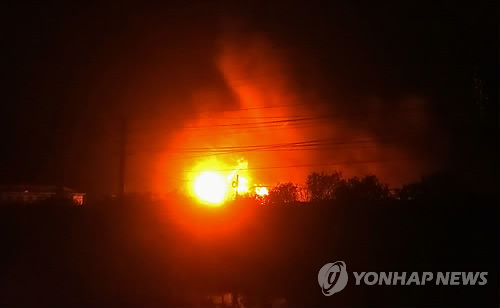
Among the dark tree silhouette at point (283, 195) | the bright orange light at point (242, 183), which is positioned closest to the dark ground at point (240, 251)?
the dark tree silhouette at point (283, 195)

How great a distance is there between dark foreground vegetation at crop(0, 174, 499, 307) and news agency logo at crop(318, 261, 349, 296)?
0.62ft

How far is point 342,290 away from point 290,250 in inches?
238

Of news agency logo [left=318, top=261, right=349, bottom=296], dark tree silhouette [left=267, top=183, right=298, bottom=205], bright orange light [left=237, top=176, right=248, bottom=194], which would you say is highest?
bright orange light [left=237, top=176, right=248, bottom=194]

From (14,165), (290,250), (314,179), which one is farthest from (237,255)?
(14,165)

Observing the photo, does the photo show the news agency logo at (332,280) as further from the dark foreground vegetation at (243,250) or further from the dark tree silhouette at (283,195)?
the dark tree silhouette at (283,195)

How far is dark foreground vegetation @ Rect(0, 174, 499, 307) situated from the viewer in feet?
44.8

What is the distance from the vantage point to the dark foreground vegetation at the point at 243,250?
13.7 meters

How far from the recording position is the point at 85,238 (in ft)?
74.7

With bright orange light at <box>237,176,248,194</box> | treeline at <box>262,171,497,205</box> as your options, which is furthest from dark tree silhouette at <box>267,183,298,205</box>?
bright orange light at <box>237,176,248,194</box>

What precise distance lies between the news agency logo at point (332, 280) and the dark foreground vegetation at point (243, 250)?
190 millimetres

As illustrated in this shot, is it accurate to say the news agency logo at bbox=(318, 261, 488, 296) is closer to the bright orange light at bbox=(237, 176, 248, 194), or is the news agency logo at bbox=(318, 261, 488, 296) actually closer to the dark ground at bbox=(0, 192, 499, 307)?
the dark ground at bbox=(0, 192, 499, 307)

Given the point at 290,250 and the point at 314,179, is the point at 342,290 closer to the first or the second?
the point at 290,250

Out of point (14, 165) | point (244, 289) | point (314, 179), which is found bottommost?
point (244, 289)

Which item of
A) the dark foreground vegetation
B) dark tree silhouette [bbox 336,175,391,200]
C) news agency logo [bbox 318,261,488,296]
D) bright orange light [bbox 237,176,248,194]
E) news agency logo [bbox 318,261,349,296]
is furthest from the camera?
bright orange light [bbox 237,176,248,194]
